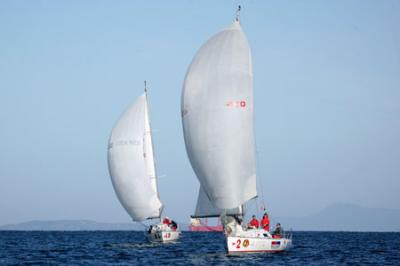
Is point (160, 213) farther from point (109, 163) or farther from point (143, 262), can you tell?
point (143, 262)

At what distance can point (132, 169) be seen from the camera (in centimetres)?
6575

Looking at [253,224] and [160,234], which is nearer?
[253,224]

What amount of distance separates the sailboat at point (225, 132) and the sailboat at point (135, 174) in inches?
815

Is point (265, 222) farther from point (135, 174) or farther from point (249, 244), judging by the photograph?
point (135, 174)

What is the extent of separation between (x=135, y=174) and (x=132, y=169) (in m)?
0.50

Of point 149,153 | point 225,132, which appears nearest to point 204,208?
point 225,132

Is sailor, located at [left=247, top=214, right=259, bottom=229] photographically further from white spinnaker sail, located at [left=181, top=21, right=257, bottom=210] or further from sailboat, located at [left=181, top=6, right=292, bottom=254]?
white spinnaker sail, located at [left=181, top=21, right=257, bottom=210]

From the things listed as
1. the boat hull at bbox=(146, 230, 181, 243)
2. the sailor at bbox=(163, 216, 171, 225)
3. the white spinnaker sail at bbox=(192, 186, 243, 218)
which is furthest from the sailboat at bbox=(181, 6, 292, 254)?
the sailor at bbox=(163, 216, 171, 225)

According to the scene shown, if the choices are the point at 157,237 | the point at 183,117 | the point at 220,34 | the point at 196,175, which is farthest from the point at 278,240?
the point at 157,237

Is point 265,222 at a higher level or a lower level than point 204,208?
lower

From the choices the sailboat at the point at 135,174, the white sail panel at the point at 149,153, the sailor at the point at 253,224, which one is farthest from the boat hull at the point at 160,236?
the sailor at the point at 253,224

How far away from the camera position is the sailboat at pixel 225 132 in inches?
1751

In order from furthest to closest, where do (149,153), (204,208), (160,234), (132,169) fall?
(149,153), (132,169), (160,234), (204,208)

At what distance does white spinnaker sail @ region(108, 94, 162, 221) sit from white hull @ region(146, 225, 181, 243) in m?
1.34
